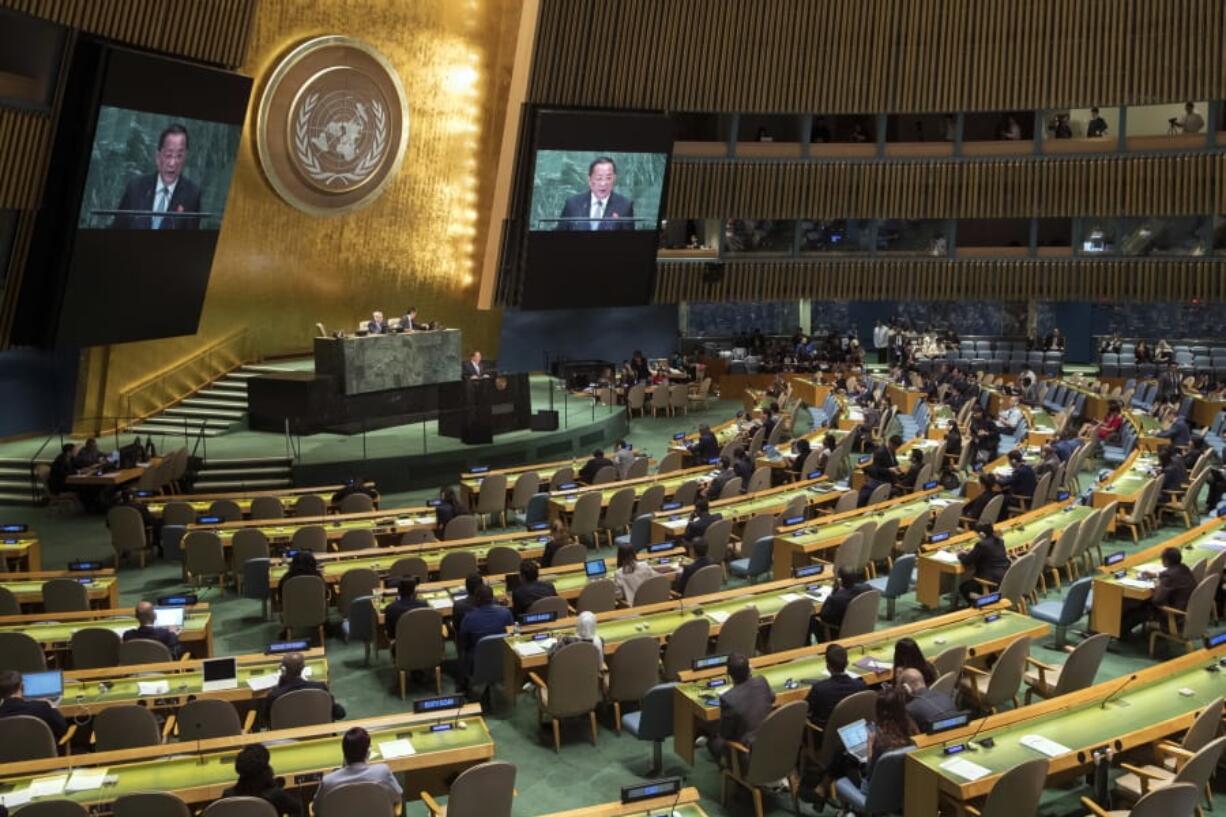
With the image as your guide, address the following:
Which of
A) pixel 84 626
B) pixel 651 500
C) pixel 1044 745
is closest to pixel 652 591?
pixel 1044 745

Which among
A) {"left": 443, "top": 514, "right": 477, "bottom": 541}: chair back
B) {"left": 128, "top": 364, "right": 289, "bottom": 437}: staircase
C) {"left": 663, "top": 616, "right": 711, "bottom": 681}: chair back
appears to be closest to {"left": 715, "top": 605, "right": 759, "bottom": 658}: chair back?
{"left": 663, "top": 616, "right": 711, "bottom": 681}: chair back

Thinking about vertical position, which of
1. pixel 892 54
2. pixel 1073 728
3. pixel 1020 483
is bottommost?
pixel 1073 728

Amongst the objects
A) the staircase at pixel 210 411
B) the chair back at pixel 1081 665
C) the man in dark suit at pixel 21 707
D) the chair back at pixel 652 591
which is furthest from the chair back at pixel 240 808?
the staircase at pixel 210 411

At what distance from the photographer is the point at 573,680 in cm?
862

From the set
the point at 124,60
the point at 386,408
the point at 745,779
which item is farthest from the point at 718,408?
the point at 745,779

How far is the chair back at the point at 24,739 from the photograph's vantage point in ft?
23.2

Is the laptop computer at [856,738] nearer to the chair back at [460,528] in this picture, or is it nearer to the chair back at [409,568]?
the chair back at [409,568]

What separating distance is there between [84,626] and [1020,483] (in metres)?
10.6

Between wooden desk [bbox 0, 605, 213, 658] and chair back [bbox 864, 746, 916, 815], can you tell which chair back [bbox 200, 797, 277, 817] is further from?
wooden desk [bbox 0, 605, 213, 658]

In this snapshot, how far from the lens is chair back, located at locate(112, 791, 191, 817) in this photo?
19.8 feet

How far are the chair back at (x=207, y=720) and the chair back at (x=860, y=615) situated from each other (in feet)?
15.5

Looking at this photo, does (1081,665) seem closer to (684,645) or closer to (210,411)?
(684,645)

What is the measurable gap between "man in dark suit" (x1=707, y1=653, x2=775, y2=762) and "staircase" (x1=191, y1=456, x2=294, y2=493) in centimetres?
1186

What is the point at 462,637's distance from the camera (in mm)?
9406
